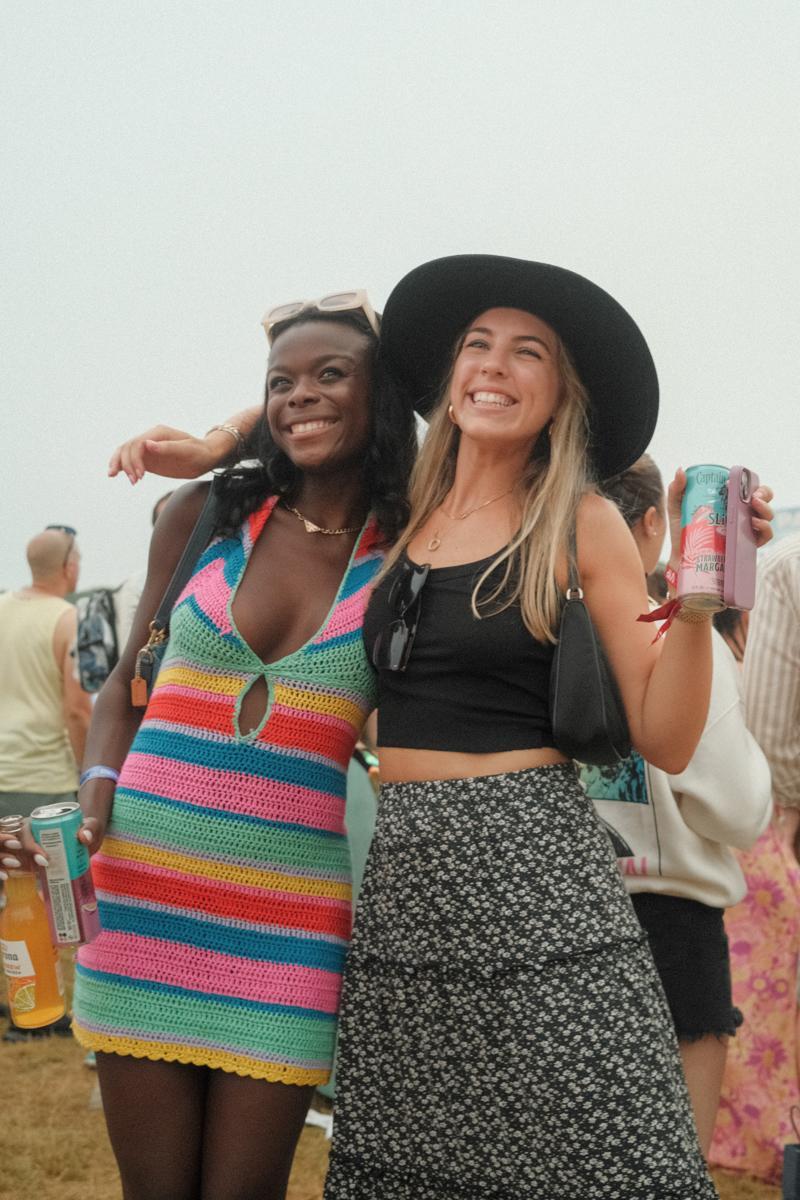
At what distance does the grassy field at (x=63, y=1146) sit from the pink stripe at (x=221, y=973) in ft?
6.23

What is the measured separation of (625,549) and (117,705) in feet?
3.46

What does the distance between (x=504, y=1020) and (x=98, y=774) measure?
0.90 metres

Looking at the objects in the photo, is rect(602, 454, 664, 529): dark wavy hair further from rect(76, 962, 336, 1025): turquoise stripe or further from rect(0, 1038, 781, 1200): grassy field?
rect(0, 1038, 781, 1200): grassy field

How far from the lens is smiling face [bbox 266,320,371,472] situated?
2.26m

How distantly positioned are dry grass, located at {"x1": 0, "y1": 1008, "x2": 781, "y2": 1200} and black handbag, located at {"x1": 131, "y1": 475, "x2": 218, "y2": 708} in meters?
2.10

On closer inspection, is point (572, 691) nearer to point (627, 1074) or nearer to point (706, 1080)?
point (627, 1074)

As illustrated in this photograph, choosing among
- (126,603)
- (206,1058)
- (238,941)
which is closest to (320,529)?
(238,941)

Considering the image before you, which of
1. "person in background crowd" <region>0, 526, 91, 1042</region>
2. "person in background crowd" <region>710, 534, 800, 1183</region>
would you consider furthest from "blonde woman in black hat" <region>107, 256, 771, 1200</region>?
"person in background crowd" <region>0, 526, 91, 1042</region>

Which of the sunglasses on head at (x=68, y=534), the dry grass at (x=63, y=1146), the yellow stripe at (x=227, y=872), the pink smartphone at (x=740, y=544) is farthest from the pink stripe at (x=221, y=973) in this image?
the sunglasses on head at (x=68, y=534)

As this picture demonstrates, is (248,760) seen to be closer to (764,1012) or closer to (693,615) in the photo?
(693,615)

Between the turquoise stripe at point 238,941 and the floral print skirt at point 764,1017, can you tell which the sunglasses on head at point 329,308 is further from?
the floral print skirt at point 764,1017

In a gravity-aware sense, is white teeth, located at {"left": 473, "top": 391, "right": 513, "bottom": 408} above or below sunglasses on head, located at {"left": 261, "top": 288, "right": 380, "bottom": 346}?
below

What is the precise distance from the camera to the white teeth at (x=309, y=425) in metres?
2.26

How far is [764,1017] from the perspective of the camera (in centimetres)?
368
